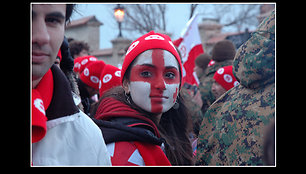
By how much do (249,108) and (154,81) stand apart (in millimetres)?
723

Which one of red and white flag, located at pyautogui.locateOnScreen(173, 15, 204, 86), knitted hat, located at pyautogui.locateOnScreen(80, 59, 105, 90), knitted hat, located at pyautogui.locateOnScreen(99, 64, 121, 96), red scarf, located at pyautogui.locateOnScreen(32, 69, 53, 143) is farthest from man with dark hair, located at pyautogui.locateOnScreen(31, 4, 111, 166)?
red and white flag, located at pyautogui.locateOnScreen(173, 15, 204, 86)

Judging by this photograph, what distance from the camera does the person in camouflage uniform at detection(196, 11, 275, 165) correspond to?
1777mm

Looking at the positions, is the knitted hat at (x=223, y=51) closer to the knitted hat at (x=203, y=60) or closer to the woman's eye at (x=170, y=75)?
the knitted hat at (x=203, y=60)

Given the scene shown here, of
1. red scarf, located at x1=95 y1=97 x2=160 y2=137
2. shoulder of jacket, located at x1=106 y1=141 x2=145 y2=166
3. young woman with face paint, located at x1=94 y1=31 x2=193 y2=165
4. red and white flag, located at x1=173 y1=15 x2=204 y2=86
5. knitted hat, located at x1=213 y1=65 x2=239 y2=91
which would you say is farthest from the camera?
red and white flag, located at x1=173 y1=15 x2=204 y2=86

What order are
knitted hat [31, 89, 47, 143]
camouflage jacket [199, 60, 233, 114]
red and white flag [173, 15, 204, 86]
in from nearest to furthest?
knitted hat [31, 89, 47, 143], camouflage jacket [199, 60, 233, 114], red and white flag [173, 15, 204, 86]

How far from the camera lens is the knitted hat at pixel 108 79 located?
3.76m

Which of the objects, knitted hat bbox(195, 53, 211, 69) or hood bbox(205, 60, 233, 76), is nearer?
hood bbox(205, 60, 233, 76)

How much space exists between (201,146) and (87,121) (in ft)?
3.09

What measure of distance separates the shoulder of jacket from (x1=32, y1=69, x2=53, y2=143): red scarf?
701mm

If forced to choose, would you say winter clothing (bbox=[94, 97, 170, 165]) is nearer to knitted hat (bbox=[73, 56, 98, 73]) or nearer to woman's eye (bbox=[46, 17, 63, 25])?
woman's eye (bbox=[46, 17, 63, 25])

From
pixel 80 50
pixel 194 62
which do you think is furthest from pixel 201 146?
pixel 194 62

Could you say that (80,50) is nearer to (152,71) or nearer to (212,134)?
(152,71)

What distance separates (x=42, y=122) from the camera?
1301mm

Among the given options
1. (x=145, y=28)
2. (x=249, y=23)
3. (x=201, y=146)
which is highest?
(x=249, y=23)
